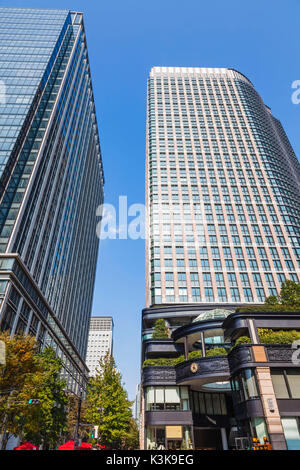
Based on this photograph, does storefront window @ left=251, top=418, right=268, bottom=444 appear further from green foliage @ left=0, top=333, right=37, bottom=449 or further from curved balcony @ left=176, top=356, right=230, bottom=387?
green foliage @ left=0, top=333, right=37, bottom=449

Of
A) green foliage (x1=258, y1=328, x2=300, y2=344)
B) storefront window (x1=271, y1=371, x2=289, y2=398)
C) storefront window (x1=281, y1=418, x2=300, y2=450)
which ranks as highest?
green foliage (x1=258, y1=328, x2=300, y2=344)

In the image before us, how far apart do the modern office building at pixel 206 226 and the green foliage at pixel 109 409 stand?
3245 mm

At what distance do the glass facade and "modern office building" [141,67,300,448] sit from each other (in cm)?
25

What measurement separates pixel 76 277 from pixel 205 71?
87.4 meters

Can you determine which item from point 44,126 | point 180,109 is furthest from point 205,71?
point 44,126

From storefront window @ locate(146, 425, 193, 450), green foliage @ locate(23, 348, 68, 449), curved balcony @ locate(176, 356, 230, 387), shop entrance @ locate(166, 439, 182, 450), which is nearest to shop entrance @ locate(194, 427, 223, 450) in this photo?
storefront window @ locate(146, 425, 193, 450)

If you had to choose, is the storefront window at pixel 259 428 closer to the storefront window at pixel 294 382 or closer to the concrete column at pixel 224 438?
the storefront window at pixel 294 382

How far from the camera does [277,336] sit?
88.5ft

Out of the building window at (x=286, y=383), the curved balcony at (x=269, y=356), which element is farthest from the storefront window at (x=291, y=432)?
the curved balcony at (x=269, y=356)

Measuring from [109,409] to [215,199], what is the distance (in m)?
53.7

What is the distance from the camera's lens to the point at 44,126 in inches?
2675

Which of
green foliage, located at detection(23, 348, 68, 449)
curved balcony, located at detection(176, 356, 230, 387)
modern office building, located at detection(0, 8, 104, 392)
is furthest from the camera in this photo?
modern office building, located at detection(0, 8, 104, 392)

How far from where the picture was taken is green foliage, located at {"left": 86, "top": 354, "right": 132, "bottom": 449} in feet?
108

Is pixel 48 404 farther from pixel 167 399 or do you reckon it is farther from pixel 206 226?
pixel 206 226
